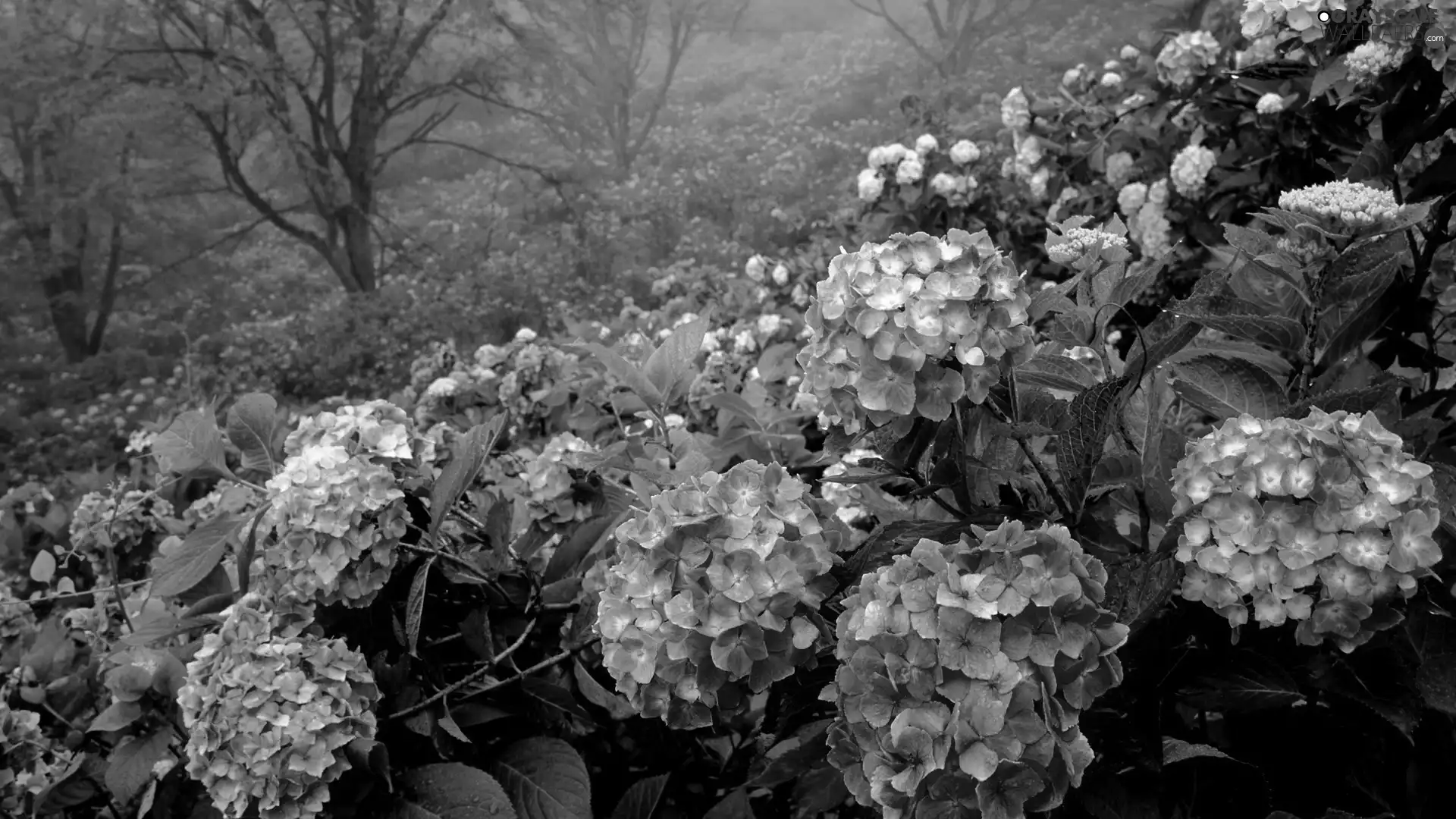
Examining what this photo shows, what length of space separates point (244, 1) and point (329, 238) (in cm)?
118

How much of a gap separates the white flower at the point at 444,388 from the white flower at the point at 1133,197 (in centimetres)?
141

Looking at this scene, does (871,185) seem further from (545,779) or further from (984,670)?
(984,670)

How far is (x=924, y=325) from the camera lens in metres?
0.54

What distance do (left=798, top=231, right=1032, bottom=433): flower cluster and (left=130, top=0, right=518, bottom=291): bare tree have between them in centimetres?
470

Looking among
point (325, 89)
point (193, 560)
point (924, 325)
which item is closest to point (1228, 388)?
point (924, 325)

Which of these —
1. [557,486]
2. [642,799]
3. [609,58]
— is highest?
[609,58]

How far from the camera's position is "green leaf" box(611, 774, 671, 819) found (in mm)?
813

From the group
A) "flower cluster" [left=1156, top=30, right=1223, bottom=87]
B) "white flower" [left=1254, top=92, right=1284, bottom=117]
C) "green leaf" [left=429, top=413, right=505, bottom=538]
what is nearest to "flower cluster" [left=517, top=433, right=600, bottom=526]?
"green leaf" [left=429, top=413, right=505, bottom=538]

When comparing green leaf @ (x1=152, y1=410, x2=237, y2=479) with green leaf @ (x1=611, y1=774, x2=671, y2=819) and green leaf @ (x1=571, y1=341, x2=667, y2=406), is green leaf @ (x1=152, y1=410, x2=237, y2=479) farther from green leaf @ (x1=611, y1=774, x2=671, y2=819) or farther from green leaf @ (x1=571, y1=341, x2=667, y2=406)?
green leaf @ (x1=611, y1=774, x2=671, y2=819)

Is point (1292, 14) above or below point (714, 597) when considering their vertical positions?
above

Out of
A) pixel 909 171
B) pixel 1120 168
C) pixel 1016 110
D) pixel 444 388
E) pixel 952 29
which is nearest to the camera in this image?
pixel 444 388

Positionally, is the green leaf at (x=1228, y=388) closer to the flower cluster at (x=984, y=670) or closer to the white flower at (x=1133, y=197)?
the flower cluster at (x=984, y=670)

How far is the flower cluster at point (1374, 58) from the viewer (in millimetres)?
956

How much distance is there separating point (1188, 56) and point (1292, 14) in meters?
0.64
